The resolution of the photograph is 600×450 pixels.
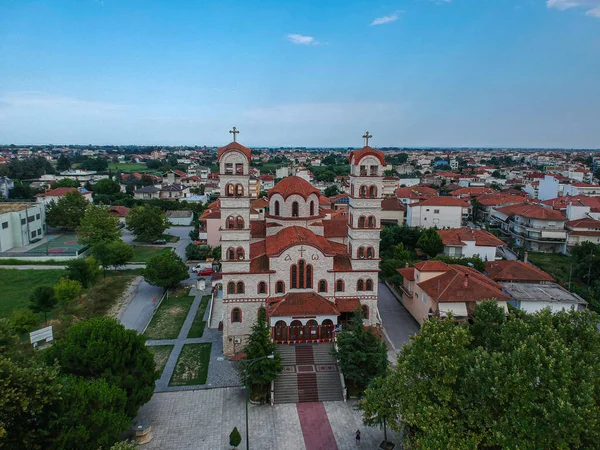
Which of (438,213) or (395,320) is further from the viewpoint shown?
(438,213)

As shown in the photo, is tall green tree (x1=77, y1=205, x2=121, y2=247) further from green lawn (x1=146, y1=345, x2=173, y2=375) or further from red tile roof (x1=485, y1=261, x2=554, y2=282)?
red tile roof (x1=485, y1=261, x2=554, y2=282)

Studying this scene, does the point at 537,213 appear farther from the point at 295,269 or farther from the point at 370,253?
the point at 295,269

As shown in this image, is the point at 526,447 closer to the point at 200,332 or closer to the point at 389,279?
the point at 200,332

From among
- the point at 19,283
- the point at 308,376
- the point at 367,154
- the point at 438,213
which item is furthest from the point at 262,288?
the point at 438,213

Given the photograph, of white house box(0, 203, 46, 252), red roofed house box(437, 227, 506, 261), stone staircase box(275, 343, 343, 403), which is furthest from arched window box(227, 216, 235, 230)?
white house box(0, 203, 46, 252)

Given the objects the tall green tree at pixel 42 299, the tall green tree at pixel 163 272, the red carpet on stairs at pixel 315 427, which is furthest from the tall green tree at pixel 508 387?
the tall green tree at pixel 163 272

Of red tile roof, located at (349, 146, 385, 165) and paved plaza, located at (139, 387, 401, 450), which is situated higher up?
red tile roof, located at (349, 146, 385, 165)
